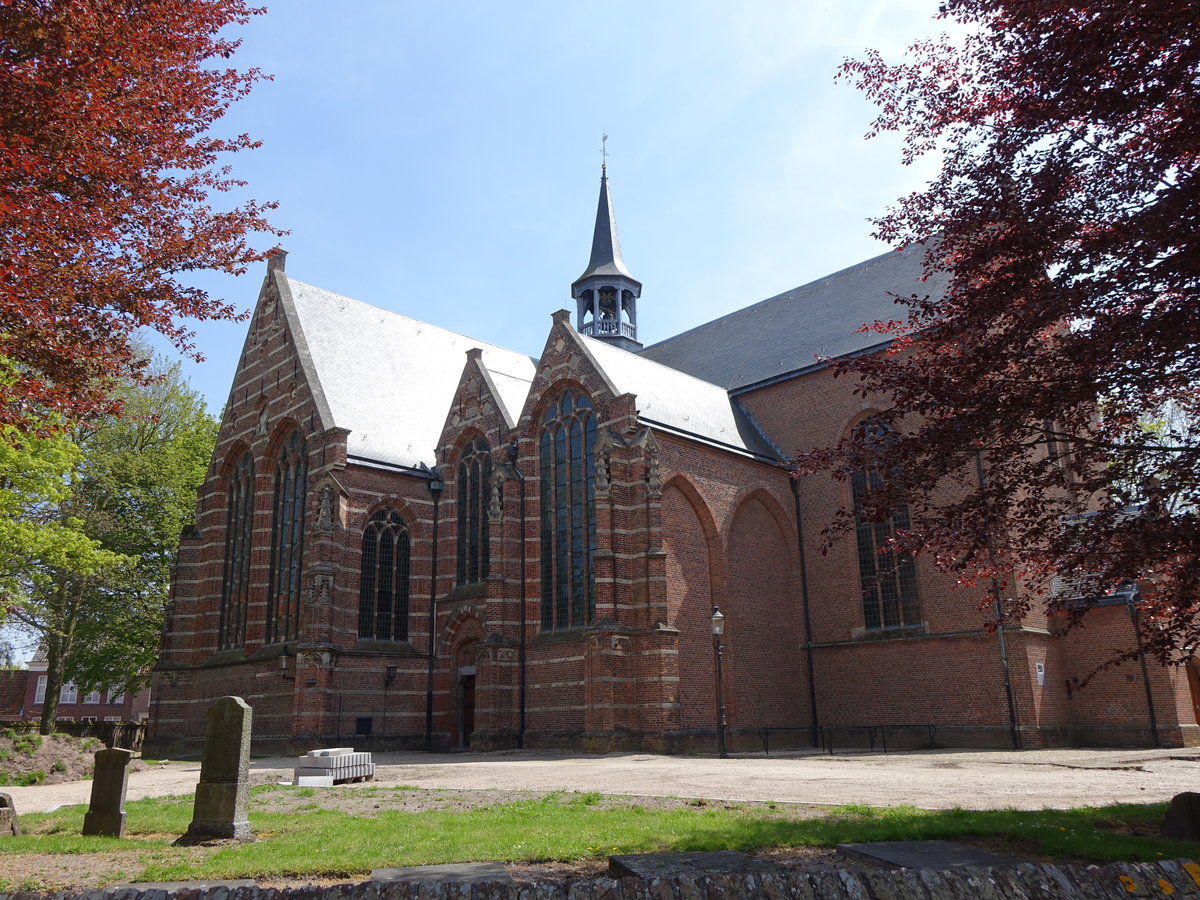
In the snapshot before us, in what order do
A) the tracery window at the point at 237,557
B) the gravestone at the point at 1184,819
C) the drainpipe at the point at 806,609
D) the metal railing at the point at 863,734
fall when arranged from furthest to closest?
Result: the tracery window at the point at 237,557, the drainpipe at the point at 806,609, the metal railing at the point at 863,734, the gravestone at the point at 1184,819

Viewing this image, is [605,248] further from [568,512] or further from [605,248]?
[568,512]

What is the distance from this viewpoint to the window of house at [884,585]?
28250 mm

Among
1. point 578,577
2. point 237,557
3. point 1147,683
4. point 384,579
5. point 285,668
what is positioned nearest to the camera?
point 1147,683

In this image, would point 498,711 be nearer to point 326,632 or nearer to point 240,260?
point 326,632

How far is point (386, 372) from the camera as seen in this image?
118 feet

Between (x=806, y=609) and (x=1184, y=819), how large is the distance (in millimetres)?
22862

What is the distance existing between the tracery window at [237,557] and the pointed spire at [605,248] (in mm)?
19165

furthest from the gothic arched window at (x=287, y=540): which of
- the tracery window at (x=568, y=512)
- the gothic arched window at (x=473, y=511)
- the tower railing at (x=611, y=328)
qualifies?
the tower railing at (x=611, y=328)

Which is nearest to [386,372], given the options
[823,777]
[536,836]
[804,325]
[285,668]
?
[285,668]

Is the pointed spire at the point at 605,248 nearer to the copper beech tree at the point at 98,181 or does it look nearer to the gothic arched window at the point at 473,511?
the gothic arched window at the point at 473,511

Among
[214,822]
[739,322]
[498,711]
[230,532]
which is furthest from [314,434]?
[214,822]

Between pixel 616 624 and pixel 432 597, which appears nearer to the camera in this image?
pixel 616 624

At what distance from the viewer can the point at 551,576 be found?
28.4 m

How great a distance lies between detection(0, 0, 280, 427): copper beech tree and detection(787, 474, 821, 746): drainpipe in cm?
2137
